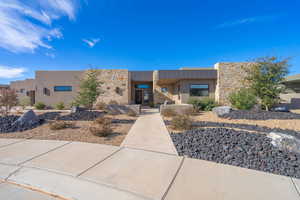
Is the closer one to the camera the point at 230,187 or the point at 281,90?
the point at 230,187

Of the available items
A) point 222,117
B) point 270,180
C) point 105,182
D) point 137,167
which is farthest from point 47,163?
point 222,117

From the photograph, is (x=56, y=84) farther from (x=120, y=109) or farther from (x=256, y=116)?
(x=256, y=116)

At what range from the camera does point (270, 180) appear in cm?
241

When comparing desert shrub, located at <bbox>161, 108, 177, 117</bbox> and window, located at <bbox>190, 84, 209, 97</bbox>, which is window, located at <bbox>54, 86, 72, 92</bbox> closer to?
desert shrub, located at <bbox>161, 108, 177, 117</bbox>

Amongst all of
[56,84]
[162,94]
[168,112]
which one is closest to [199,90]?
[162,94]

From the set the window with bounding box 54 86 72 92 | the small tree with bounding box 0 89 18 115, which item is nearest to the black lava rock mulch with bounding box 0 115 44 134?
the small tree with bounding box 0 89 18 115

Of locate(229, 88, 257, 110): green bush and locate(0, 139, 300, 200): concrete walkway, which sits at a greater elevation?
locate(229, 88, 257, 110): green bush

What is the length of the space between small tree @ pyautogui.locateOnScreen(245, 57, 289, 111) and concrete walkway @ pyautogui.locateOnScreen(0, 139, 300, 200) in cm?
1005

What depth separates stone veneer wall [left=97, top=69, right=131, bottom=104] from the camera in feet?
51.2

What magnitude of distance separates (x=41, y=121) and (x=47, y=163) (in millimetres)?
5367

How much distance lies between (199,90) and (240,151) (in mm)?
11135

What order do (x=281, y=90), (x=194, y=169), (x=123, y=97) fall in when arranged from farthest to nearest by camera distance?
(x=123, y=97), (x=281, y=90), (x=194, y=169)

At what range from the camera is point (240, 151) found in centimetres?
357

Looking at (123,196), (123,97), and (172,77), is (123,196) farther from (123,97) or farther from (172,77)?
(123,97)
